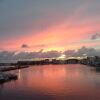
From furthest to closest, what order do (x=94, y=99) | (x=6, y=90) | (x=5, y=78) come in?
(x=5, y=78) → (x=6, y=90) → (x=94, y=99)

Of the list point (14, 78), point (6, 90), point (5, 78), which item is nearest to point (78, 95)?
Answer: point (6, 90)

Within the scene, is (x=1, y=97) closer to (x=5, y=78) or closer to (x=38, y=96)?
(x=38, y=96)

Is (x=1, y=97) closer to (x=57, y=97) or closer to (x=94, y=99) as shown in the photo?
(x=57, y=97)

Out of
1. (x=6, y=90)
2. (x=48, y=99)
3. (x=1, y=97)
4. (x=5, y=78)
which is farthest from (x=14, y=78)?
(x=48, y=99)

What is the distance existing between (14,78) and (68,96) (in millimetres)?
35080

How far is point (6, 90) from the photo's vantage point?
5128 cm

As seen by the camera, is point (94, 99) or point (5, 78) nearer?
point (94, 99)

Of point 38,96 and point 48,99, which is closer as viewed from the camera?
point 48,99

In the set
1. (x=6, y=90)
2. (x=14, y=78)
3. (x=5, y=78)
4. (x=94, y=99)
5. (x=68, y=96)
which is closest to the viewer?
(x=94, y=99)

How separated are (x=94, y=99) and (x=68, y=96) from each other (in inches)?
170

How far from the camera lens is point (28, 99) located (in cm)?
4059

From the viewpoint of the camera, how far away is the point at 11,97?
140 ft

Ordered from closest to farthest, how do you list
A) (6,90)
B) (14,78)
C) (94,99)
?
1. (94,99)
2. (6,90)
3. (14,78)

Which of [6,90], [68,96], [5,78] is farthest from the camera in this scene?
[5,78]
